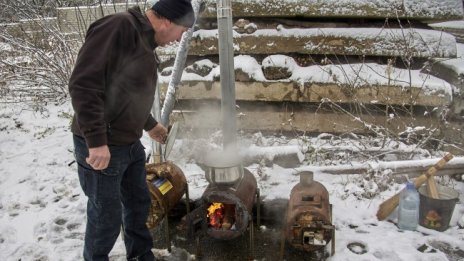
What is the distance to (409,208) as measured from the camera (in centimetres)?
414

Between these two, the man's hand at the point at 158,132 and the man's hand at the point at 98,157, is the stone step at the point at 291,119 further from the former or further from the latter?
the man's hand at the point at 98,157

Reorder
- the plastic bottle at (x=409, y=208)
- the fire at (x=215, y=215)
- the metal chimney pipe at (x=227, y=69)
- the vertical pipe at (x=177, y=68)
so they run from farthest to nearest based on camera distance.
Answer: the vertical pipe at (x=177, y=68), the metal chimney pipe at (x=227, y=69), the plastic bottle at (x=409, y=208), the fire at (x=215, y=215)

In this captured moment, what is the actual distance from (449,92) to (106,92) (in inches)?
212

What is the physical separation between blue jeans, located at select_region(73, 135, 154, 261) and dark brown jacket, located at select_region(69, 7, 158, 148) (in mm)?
180

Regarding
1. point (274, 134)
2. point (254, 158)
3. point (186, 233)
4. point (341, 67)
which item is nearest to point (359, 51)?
point (341, 67)

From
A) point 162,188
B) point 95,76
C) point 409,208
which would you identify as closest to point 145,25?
point 95,76

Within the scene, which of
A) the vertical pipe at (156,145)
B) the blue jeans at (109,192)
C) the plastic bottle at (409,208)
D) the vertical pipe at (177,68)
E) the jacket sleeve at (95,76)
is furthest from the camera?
the vertical pipe at (177,68)

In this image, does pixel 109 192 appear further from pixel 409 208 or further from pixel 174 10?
pixel 409 208

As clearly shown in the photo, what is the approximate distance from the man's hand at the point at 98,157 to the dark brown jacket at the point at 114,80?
43 millimetres

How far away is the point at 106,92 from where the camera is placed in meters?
2.70

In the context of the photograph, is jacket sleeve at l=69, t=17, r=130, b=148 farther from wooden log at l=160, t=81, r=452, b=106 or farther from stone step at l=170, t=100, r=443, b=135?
stone step at l=170, t=100, r=443, b=135

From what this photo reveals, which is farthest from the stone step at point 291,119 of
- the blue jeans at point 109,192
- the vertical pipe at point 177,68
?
the blue jeans at point 109,192

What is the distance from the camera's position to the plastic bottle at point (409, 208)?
4.08 metres

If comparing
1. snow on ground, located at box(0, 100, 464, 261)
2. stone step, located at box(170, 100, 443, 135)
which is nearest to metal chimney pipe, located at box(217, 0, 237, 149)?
snow on ground, located at box(0, 100, 464, 261)
